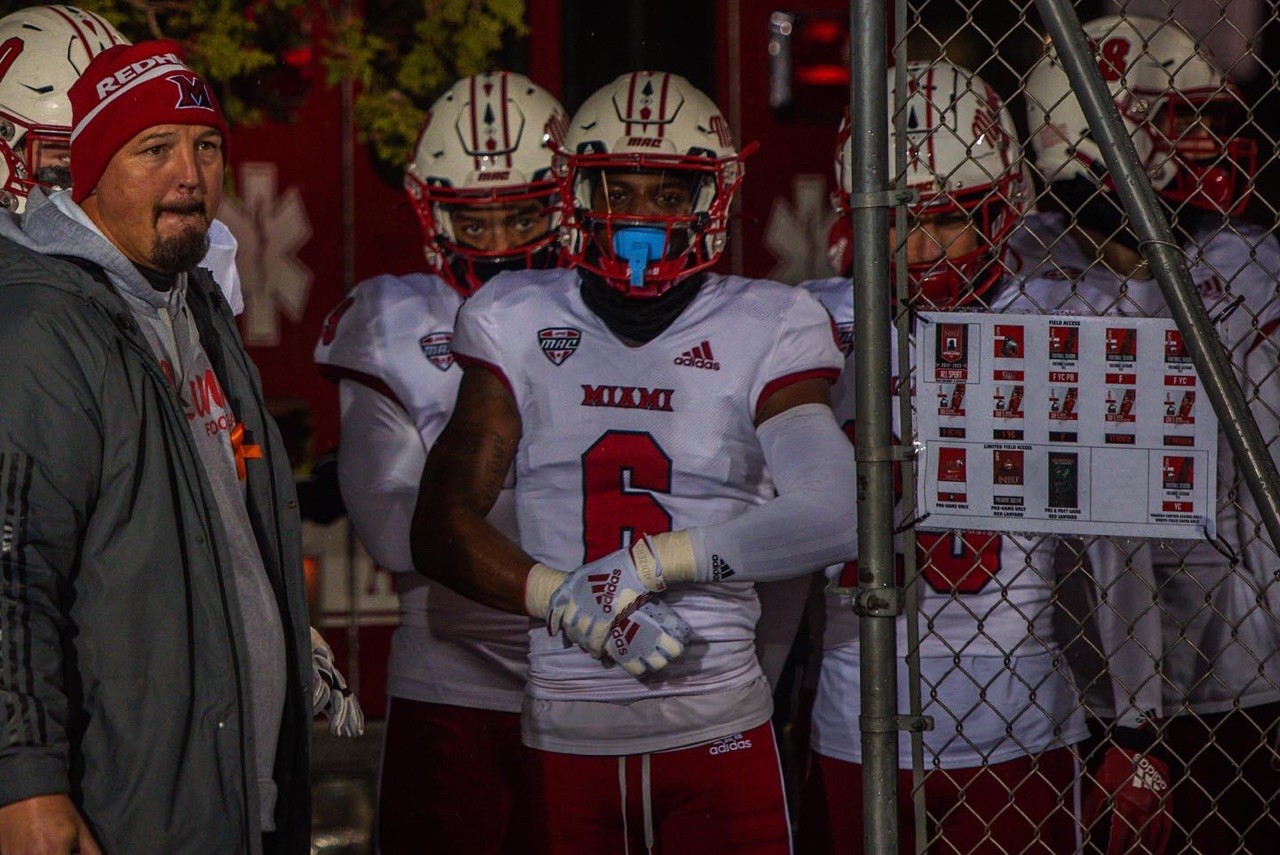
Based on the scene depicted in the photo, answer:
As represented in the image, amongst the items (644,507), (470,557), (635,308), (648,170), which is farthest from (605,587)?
(648,170)

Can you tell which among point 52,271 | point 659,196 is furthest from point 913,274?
point 52,271

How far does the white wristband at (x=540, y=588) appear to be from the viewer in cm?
340

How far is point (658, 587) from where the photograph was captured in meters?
3.33

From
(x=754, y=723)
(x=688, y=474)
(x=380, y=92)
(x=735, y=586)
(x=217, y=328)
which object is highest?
(x=380, y=92)

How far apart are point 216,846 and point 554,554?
4.03 feet

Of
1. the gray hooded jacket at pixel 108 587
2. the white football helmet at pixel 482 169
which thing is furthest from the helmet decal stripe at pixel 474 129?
the gray hooded jacket at pixel 108 587

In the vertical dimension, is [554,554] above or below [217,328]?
below

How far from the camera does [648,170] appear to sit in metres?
3.84

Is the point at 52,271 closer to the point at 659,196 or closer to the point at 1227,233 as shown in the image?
the point at 659,196

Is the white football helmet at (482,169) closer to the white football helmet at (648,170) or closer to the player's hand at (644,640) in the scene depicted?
the white football helmet at (648,170)

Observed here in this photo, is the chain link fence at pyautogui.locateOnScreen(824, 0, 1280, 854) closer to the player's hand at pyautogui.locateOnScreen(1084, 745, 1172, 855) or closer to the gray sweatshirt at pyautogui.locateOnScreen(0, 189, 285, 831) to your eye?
the player's hand at pyautogui.locateOnScreen(1084, 745, 1172, 855)

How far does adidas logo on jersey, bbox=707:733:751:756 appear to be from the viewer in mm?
3422

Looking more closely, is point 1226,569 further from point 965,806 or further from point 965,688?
point 965,806

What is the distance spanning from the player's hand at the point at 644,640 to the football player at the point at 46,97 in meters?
1.13
